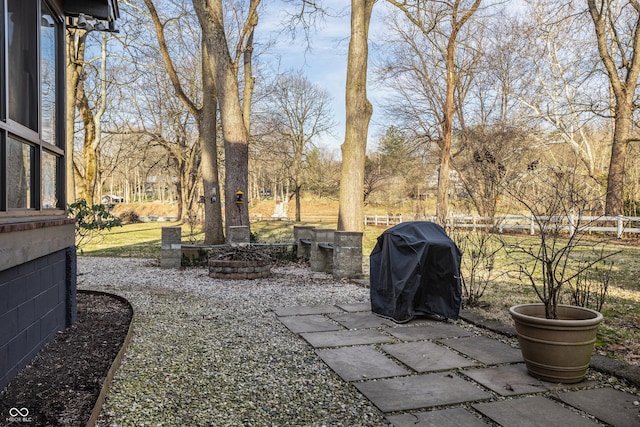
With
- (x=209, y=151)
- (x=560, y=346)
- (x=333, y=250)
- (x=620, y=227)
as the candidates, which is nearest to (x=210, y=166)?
(x=209, y=151)

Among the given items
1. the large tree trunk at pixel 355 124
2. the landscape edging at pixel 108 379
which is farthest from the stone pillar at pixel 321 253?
the landscape edging at pixel 108 379

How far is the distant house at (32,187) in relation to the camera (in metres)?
2.96

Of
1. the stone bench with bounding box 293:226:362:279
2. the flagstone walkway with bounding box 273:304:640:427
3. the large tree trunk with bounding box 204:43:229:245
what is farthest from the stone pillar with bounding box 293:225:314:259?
the flagstone walkway with bounding box 273:304:640:427

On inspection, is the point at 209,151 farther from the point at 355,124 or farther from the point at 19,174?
the point at 19,174

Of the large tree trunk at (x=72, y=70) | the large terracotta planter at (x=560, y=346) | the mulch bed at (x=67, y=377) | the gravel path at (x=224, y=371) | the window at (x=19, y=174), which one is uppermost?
the large tree trunk at (x=72, y=70)

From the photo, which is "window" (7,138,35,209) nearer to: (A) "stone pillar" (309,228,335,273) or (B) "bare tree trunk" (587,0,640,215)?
(A) "stone pillar" (309,228,335,273)

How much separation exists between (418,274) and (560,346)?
1.94 m

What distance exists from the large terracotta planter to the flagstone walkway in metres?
0.08

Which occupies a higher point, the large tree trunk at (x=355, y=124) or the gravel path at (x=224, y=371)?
the large tree trunk at (x=355, y=124)

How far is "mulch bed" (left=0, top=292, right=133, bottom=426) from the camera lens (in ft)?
8.27

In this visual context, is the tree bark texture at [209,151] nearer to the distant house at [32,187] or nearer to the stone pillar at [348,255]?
the stone pillar at [348,255]

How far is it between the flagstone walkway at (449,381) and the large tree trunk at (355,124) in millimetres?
5286

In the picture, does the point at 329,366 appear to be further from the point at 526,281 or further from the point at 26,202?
the point at 526,281

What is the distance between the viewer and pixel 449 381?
3.23m
